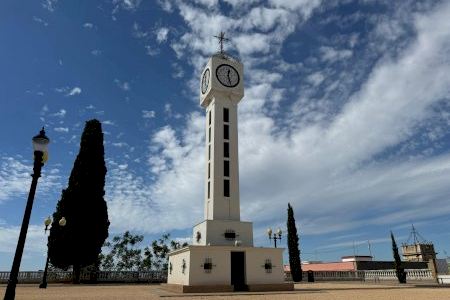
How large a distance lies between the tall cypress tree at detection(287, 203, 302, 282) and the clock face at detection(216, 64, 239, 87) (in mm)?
18871

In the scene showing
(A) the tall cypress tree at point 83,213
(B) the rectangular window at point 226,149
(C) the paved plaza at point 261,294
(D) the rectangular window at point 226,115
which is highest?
(D) the rectangular window at point 226,115

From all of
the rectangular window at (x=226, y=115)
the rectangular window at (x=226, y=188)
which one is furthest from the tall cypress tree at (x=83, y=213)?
the rectangular window at (x=226, y=115)

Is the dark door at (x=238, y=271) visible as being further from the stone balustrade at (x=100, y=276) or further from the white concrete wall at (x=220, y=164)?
the stone balustrade at (x=100, y=276)

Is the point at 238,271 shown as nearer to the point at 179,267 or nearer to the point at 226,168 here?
the point at 179,267

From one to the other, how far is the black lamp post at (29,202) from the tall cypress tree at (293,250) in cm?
3755

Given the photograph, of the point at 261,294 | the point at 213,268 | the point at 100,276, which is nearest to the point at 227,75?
the point at 213,268

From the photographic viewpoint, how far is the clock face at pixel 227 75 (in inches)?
1359

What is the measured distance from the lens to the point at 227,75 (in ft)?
Answer: 115

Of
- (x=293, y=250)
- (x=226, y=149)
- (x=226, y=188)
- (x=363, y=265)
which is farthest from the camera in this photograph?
(x=363, y=265)

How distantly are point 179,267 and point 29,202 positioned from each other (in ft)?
67.7

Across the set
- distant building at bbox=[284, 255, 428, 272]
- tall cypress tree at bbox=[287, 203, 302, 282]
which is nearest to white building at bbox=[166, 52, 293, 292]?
tall cypress tree at bbox=[287, 203, 302, 282]

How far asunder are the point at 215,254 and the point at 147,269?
805 inches

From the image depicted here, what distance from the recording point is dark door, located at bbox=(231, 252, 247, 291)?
86.8 feet

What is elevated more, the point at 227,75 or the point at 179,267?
the point at 227,75
